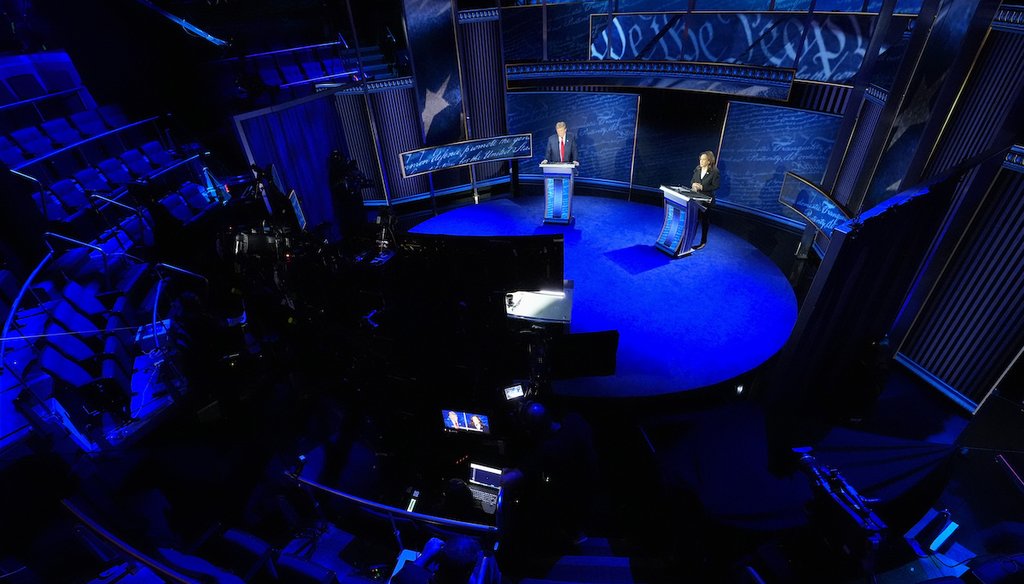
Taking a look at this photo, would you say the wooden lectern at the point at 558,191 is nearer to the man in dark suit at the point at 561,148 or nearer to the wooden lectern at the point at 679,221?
the man in dark suit at the point at 561,148

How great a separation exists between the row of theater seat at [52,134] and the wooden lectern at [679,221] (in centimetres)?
986

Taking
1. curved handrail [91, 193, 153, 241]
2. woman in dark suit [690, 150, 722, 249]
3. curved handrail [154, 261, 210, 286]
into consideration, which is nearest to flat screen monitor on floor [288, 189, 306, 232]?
curved handrail [154, 261, 210, 286]

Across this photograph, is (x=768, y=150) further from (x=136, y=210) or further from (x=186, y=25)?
(x=186, y=25)

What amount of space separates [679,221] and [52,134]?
37.1ft

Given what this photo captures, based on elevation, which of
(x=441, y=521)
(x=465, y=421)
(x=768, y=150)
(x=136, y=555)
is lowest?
(x=441, y=521)

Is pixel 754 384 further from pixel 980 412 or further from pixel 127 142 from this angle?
pixel 127 142

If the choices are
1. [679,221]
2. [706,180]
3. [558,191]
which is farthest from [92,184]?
[706,180]

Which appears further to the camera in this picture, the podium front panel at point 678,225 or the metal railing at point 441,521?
the podium front panel at point 678,225

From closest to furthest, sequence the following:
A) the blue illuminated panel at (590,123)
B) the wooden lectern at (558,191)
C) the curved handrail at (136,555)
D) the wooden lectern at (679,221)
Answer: the curved handrail at (136,555), the wooden lectern at (679,221), the wooden lectern at (558,191), the blue illuminated panel at (590,123)

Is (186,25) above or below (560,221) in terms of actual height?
above

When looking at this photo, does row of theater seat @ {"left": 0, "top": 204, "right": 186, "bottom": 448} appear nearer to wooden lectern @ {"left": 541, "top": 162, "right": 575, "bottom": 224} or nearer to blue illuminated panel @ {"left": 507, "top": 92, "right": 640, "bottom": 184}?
wooden lectern @ {"left": 541, "top": 162, "right": 575, "bottom": 224}

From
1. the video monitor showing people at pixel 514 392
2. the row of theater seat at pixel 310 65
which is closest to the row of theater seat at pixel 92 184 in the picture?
the row of theater seat at pixel 310 65

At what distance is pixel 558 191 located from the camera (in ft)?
28.1

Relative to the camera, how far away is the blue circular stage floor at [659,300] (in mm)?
5062
